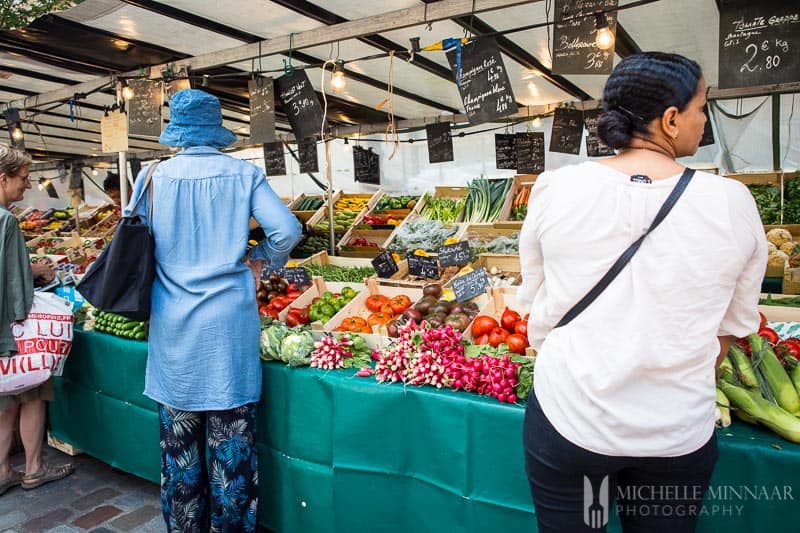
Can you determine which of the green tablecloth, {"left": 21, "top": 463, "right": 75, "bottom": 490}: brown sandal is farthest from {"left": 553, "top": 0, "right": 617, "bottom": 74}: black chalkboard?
{"left": 21, "top": 463, "right": 75, "bottom": 490}: brown sandal

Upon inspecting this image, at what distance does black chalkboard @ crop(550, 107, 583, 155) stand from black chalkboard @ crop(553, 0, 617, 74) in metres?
3.75

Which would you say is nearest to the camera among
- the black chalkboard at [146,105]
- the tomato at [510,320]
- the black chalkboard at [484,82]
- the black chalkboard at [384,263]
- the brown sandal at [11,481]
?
the tomato at [510,320]

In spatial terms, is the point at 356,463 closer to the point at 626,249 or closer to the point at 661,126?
the point at 626,249

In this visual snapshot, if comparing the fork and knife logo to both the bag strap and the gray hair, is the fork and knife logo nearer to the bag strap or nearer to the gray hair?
the bag strap

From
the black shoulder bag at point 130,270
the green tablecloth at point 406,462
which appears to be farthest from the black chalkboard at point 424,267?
the black shoulder bag at point 130,270

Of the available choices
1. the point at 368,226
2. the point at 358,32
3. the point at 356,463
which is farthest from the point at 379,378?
the point at 368,226

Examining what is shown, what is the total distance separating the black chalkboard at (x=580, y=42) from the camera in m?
3.60

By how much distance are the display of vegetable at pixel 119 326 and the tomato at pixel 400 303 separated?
5.28 ft

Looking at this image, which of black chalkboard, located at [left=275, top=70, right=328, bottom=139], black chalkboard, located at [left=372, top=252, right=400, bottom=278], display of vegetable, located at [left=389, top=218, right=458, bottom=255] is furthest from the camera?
display of vegetable, located at [left=389, top=218, right=458, bottom=255]

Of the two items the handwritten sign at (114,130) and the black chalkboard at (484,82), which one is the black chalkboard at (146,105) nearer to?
the handwritten sign at (114,130)

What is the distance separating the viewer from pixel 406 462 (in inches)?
106

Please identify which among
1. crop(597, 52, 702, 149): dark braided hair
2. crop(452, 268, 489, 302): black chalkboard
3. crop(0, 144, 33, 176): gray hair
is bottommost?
crop(452, 268, 489, 302): black chalkboard

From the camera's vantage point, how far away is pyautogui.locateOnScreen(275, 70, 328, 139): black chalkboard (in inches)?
187

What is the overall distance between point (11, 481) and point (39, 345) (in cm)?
107
